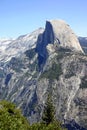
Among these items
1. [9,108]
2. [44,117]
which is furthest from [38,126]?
[44,117]

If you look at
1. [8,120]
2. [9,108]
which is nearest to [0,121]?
[8,120]

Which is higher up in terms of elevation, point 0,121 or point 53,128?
point 0,121

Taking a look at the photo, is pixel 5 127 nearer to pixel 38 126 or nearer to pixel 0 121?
pixel 0 121

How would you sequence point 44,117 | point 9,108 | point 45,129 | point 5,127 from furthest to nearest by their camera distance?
point 44,117 < point 9,108 < point 45,129 < point 5,127

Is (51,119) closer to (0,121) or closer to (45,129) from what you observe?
(45,129)

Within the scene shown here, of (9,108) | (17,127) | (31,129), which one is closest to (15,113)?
(9,108)

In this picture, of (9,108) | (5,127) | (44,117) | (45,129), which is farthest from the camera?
(44,117)

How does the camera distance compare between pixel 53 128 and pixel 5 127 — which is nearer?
pixel 5 127

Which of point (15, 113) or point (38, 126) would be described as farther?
point (15, 113)
